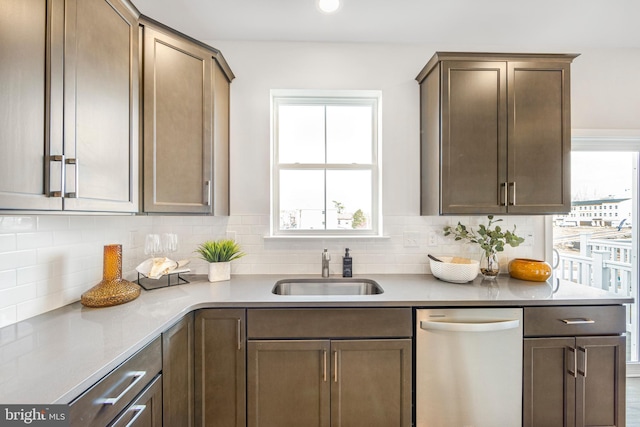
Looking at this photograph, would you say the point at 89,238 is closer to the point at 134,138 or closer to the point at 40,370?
the point at 134,138

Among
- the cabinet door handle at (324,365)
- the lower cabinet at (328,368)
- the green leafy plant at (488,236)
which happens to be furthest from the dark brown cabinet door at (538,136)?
the cabinet door handle at (324,365)

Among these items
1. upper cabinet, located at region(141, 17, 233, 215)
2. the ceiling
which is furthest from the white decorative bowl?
the ceiling

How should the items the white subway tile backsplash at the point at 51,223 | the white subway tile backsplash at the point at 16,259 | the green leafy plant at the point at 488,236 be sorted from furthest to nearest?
the green leafy plant at the point at 488,236 → the white subway tile backsplash at the point at 51,223 → the white subway tile backsplash at the point at 16,259

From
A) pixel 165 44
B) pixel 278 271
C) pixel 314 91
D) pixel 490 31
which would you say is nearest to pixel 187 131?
pixel 165 44

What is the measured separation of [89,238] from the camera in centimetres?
157

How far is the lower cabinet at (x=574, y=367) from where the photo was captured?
60.4 inches

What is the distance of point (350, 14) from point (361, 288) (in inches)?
72.9

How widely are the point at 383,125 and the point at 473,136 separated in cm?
63

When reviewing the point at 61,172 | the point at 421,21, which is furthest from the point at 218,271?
the point at 421,21

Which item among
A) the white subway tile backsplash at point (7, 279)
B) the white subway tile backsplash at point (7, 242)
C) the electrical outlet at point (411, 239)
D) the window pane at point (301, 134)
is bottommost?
the white subway tile backsplash at point (7, 279)

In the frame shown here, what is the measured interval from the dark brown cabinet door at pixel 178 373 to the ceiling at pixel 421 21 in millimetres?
1886

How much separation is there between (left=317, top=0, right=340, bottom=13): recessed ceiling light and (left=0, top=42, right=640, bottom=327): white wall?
15.8 inches

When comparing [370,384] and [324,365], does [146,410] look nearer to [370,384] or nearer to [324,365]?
[324,365]

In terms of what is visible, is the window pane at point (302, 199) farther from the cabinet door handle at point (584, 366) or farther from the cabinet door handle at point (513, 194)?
the cabinet door handle at point (584, 366)
